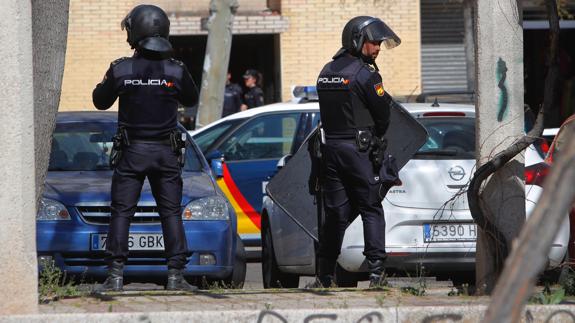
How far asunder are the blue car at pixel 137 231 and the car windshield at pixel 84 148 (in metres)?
0.42

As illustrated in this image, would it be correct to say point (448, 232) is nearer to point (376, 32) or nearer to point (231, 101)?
point (376, 32)

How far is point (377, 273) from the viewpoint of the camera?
733 cm

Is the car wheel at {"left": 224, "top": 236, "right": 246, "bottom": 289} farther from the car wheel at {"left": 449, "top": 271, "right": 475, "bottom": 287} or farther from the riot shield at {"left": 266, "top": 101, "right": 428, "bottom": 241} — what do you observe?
the car wheel at {"left": 449, "top": 271, "right": 475, "bottom": 287}

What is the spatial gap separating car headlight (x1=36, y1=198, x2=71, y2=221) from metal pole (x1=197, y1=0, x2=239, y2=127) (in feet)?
28.2

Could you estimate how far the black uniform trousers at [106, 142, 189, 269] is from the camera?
719 centimetres

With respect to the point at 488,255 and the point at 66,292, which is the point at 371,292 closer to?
the point at 488,255

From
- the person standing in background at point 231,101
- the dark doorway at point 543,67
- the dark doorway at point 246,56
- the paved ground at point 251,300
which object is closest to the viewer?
the paved ground at point 251,300

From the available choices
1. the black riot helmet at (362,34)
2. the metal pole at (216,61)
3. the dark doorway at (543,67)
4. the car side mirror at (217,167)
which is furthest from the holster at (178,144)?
the dark doorway at (543,67)

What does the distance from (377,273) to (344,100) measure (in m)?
1.11

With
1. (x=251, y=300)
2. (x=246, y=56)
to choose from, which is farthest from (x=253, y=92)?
(x=251, y=300)

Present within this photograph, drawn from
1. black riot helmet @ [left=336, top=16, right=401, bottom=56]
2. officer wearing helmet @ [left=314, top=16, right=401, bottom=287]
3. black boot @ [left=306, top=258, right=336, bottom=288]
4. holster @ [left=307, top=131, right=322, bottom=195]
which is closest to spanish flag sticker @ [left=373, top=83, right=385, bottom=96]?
officer wearing helmet @ [left=314, top=16, right=401, bottom=287]

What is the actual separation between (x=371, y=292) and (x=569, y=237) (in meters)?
2.06

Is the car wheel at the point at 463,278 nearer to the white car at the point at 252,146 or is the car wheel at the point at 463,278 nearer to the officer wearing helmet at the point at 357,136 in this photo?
the officer wearing helmet at the point at 357,136

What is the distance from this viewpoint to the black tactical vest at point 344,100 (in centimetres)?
741
